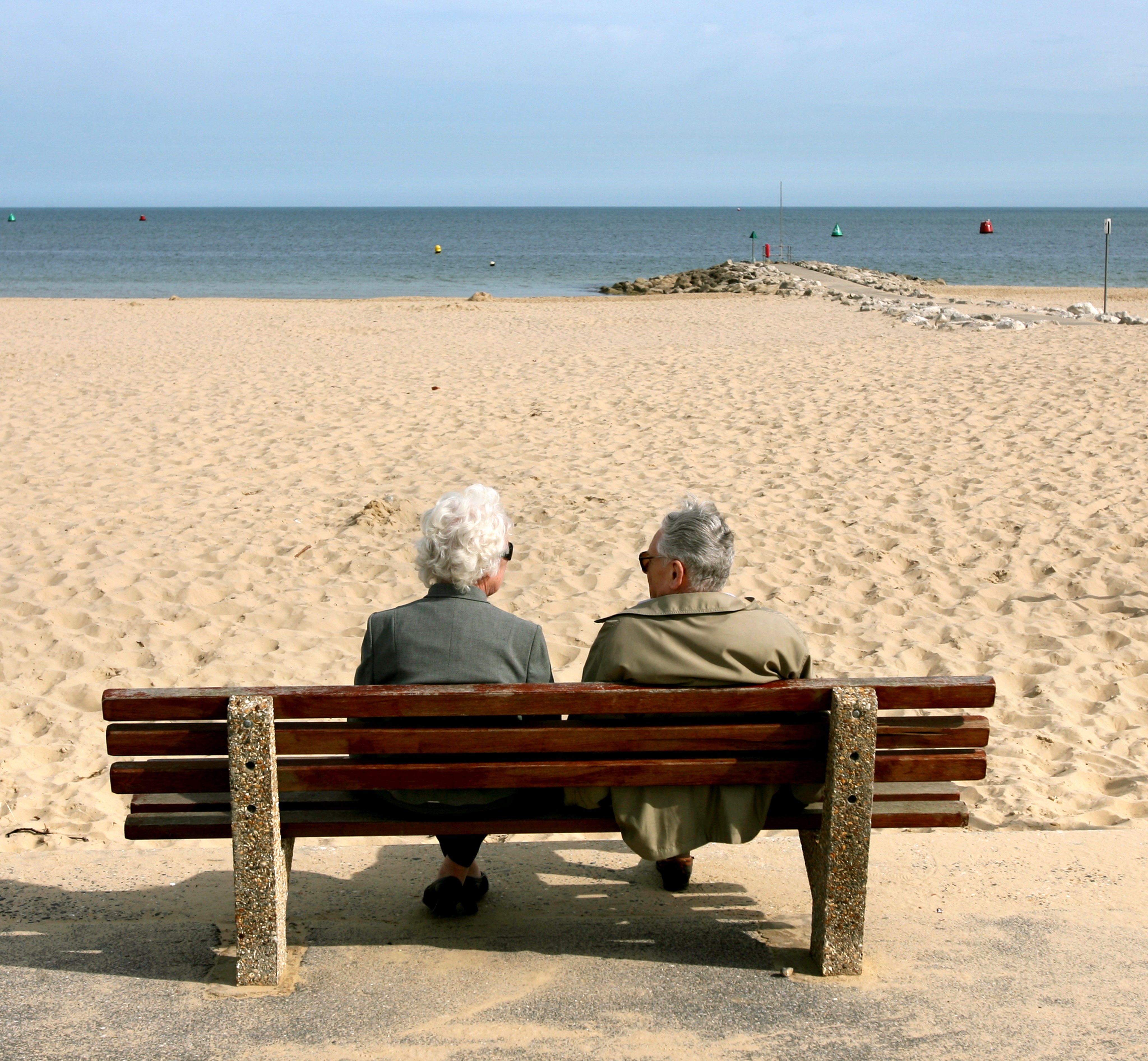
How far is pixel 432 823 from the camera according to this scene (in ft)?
9.18

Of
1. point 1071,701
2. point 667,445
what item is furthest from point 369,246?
point 1071,701

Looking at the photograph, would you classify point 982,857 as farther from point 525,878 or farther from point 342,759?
point 342,759

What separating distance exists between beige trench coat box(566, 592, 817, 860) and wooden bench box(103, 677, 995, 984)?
0.10 meters

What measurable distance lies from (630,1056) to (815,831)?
2.46 ft

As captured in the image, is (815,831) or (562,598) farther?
(562,598)

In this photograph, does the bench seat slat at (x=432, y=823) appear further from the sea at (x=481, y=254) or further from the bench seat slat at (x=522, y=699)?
the sea at (x=481, y=254)

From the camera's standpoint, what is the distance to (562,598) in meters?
6.12

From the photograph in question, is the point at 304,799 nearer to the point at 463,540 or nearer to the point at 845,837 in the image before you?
the point at 463,540

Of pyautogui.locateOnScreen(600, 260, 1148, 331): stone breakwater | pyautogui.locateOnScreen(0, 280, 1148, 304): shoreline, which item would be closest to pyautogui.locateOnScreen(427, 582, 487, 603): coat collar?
pyautogui.locateOnScreen(600, 260, 1148, 331): stone breakwater

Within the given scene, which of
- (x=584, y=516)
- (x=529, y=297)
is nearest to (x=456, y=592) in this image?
(x=584, y=516)

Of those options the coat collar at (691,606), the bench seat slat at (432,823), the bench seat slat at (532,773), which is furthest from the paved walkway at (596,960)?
the coat collar at (691,606)

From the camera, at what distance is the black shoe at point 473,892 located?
125 inches

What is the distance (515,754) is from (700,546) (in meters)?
0.72

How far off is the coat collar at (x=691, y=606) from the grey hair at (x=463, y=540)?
0.38m
